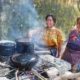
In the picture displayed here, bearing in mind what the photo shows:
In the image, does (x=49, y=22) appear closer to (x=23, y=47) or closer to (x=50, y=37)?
(x=50, y=37)

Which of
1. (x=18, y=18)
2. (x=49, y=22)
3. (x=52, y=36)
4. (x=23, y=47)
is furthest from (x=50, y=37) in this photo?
(x=18, y=18)

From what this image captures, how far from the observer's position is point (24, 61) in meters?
3.07

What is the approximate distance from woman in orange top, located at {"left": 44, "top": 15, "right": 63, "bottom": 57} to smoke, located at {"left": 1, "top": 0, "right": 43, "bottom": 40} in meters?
0.60

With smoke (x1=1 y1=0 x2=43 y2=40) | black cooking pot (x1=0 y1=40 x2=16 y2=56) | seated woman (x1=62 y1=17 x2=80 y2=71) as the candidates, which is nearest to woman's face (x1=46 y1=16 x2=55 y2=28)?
seated woman (x1=62 y1=17 x2=80 y2=71)

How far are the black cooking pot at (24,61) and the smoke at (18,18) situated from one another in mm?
1581

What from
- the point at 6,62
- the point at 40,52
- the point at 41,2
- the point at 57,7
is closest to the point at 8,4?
the point at 41,2

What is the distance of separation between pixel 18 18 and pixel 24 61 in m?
1.88

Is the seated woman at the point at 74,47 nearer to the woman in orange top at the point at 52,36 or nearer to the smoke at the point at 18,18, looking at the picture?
the woman in orange top at the point at 52,36

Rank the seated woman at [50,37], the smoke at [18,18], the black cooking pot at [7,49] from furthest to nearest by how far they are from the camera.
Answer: the smoke at [18,18]
the seated woman at [50,37]
the black cooking pot at [7,49]

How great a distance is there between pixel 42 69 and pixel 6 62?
540 millimetres

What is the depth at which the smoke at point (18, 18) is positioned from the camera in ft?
15.6

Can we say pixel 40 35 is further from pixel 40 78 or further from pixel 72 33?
pixel 40 78

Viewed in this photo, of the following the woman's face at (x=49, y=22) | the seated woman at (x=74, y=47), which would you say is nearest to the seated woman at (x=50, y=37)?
the woman's face at (x=49, y=22)

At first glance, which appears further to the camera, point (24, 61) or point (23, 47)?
point (23, 47)
